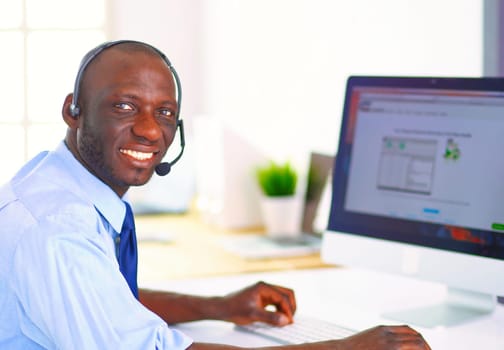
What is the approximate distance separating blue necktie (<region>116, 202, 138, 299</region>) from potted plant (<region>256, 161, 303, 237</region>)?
1.32m

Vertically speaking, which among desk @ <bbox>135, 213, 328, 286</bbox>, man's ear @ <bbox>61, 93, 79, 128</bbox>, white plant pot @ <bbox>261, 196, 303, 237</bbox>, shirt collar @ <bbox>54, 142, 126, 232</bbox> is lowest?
desk @ <bbox>135, 213, 328, 286</bbox>

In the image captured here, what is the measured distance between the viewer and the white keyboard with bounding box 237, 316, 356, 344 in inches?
60.8

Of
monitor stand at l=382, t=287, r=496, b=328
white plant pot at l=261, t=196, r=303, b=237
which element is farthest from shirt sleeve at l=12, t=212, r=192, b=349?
white plant pot at l=261, t=196, r=303, b=237

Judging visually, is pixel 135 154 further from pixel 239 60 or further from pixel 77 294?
pixel 239 60

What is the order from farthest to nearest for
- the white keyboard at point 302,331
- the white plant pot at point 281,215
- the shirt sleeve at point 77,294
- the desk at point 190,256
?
the white plant pot at point 281,215
the desk at point 190,256
the white keyboard at point 302,331
the shirt sleeve at point 77,294

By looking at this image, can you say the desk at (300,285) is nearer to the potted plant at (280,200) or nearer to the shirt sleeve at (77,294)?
the potted plant at (280,200)

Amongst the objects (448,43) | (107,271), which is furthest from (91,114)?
(448,43)

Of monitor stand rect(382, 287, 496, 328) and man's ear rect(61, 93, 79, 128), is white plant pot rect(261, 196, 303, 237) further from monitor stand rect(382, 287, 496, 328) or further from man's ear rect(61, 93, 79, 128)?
man's ear rect(61, 93, 79, 128)

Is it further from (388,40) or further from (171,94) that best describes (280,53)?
(171,94)

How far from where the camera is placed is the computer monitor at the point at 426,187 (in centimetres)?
163

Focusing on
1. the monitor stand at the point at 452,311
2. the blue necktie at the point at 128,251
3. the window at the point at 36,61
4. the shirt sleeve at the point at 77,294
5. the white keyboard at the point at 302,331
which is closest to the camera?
the shirt sleeve at the point at 77,294

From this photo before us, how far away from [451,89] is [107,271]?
807 millimetres

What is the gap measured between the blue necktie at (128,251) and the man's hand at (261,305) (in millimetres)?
246

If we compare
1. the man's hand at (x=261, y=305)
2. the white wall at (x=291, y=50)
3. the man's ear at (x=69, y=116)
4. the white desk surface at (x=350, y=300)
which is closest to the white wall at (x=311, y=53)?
the white wall at (x=291, y=50)
